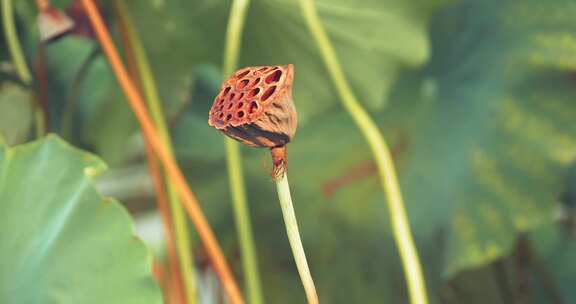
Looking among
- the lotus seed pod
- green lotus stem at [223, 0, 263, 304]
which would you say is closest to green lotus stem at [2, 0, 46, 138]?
green lotus stem at [223, 0, 263, 304]

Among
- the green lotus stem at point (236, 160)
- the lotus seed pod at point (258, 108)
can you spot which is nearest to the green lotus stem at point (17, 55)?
the green lotus stem at point (236, 160)

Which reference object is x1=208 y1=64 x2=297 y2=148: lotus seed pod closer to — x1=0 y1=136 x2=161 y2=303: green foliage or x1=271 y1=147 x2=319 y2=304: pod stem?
x1=271 y1=147 x2=319 y2=304: pod stem

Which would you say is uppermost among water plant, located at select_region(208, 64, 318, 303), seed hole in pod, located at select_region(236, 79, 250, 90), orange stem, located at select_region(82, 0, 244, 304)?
orange stem, located at select_region(82, 0, 244, 304)

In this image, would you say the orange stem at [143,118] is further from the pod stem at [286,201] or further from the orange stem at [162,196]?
the pod stem at [286,201]

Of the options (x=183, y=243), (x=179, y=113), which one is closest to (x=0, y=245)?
(x=183, y=243)

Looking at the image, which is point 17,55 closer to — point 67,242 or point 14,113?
point 14,113
